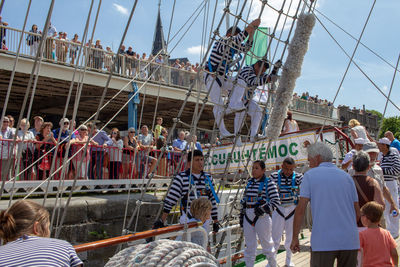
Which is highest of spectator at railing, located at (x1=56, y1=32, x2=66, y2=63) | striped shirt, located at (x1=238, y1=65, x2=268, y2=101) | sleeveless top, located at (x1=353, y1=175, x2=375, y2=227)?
spectator at railing, located at (x1=56, y1=32, x2=66, y2=63)

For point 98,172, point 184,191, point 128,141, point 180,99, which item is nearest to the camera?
point 184,191

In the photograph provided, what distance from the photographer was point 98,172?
7.84 metres

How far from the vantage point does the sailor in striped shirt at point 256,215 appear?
4.37m

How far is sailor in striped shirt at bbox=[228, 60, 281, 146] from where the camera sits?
5.16 m

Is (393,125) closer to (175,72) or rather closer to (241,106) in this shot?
(175,72)

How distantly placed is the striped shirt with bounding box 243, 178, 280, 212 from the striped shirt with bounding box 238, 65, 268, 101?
4.30ft

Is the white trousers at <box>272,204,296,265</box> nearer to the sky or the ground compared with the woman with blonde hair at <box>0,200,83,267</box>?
nearer to the ground

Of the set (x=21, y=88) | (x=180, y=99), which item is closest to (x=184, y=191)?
(x=180, y=99)

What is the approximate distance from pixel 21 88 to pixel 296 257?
13738 mm

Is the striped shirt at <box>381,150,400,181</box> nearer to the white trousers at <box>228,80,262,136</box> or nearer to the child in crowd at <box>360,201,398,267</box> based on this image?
the white trousers at <box>228,80,262,136</box>

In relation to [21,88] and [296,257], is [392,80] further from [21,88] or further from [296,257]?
[21,88]

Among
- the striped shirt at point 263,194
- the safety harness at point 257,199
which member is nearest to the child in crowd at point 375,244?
the striped shirt at point 263,194

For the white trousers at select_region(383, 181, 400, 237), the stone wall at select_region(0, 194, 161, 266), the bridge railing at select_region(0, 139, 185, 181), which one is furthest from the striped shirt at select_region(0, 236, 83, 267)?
the white trousers at select_region(383, 181, 400, 237)

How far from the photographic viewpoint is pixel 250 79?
518 cm
